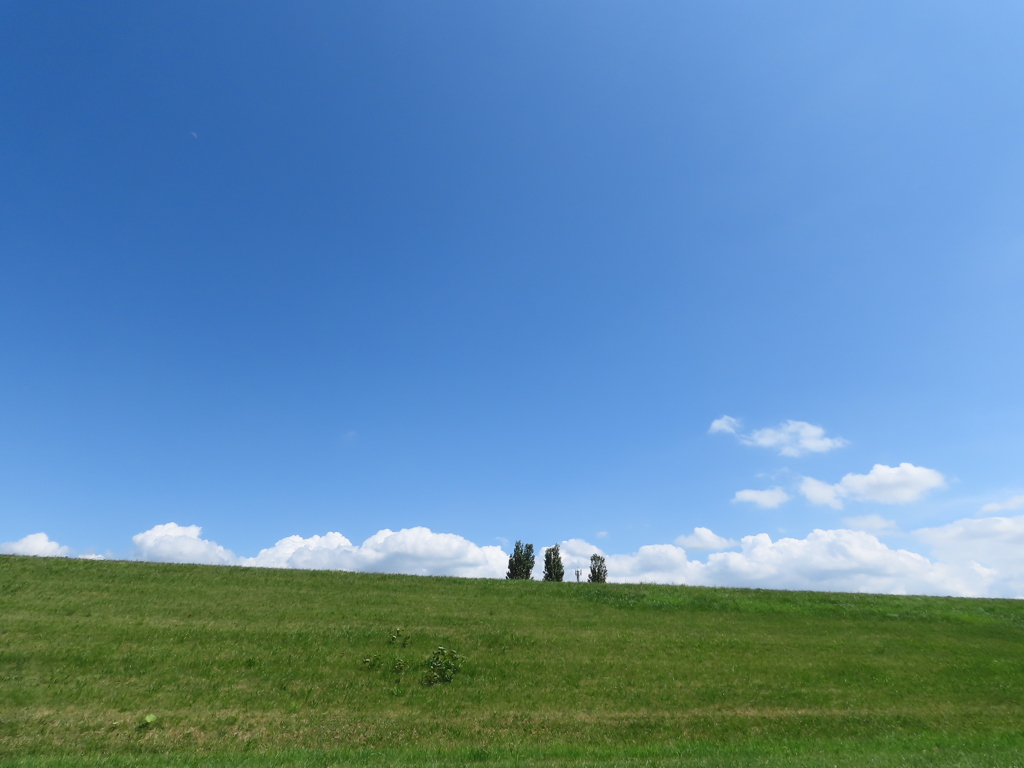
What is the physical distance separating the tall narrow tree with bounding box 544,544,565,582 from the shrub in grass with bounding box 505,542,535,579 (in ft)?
6.12

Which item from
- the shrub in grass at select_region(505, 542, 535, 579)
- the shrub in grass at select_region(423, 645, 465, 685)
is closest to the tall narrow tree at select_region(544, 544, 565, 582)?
the shrub in grass at select_region(505, 542, 535, 579)

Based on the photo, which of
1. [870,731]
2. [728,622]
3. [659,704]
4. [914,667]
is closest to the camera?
[870,731]

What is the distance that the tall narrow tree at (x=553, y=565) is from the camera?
221 feet

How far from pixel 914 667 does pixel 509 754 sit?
78.2 feet

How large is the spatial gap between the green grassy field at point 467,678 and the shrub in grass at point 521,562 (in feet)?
96.9

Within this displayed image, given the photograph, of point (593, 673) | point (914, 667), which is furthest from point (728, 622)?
point (593, 673)

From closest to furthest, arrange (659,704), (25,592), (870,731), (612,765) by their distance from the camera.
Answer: (612,765) → (870,731) → (659,704) → (25,592)

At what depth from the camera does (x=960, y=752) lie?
16.6 meters

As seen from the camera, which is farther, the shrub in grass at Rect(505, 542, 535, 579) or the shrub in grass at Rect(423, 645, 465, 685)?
the shrub in grass at Rect(505, 542, 535, 579)

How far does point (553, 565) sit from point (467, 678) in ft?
151

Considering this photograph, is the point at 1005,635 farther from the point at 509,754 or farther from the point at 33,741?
the point at 33,741

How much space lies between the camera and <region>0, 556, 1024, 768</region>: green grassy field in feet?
55.9

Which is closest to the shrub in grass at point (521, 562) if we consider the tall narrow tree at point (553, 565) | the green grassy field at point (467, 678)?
the tall narrow tree at point (553, 565)

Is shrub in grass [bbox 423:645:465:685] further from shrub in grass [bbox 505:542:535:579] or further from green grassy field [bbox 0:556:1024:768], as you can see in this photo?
shrub in grass [bbox 505:542:535:579]
